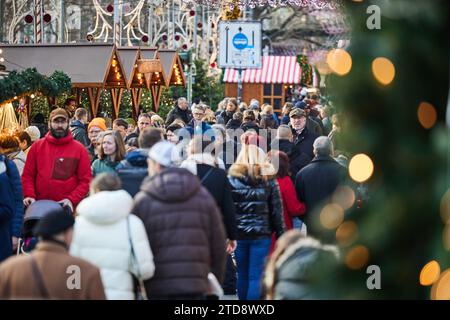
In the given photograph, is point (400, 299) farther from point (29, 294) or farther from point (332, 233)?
point (29, 294)

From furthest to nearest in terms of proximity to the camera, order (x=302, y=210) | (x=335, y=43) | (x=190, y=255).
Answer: (x=302, y=210), (x=190, y=255), (x=335, y=43)

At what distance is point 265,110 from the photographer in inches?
803

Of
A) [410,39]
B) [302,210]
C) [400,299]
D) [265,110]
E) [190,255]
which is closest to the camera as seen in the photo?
[410,39]

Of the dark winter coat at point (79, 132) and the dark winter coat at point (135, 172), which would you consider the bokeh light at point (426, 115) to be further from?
the dark winter coat at point (79, 132)

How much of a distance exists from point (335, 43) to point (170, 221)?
263 cm

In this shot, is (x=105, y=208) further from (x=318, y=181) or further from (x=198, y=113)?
(x=198, y=113)

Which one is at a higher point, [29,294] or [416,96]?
[416,96]

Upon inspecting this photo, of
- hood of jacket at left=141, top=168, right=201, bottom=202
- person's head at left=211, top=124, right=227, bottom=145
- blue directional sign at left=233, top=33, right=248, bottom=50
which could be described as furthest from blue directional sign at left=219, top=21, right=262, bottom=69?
hood of jacket at left=141, top=168, right=201, bottom=202

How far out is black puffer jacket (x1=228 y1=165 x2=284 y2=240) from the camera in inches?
374

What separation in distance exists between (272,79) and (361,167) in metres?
41.9

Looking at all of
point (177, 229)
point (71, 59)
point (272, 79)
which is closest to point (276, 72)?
point (272, 79)

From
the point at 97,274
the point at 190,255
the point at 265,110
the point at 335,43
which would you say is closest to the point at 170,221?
the point at 190,255

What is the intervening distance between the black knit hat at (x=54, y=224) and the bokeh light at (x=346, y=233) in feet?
7.38

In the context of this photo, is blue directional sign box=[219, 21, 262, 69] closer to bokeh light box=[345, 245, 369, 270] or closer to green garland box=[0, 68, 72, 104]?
green garland box=[0, 68, 72, 104]
